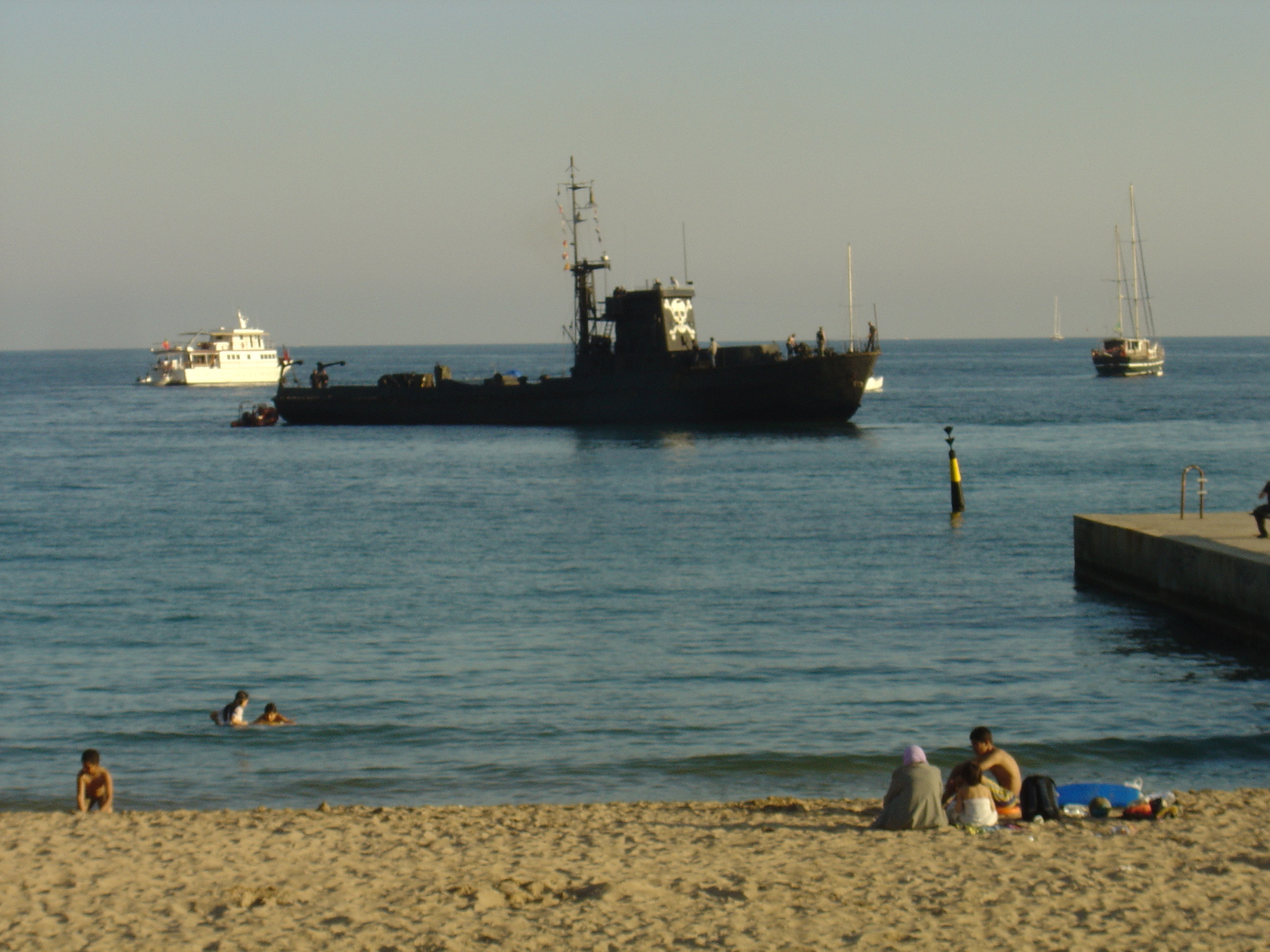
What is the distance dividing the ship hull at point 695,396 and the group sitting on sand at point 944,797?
187ft

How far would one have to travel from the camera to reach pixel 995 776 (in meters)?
12.6

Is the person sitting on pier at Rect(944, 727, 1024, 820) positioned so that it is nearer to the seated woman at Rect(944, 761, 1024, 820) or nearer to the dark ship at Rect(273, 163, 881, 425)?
the seated woman at Rect(944, 761, 1024, 820)

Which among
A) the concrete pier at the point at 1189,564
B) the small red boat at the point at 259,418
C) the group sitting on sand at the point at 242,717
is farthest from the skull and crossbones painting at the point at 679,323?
the group sitting on sand at the point at 242,717

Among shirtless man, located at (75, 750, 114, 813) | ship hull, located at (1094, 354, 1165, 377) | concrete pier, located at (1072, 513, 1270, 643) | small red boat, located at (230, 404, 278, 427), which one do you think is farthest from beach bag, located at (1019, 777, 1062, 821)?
ship hull, located at (1094, 354, 1165, 377)

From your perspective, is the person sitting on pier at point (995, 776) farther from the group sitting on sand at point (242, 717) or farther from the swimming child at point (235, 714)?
the swimming child at point (235, 714)

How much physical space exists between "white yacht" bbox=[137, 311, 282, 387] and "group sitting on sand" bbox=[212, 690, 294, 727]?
5328 inches

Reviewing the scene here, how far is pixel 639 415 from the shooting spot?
7288 cm

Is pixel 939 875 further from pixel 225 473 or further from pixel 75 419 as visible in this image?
pixel 75 419

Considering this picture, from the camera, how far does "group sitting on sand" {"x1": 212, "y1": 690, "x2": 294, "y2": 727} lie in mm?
17828

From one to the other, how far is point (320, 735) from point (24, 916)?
7953 mm

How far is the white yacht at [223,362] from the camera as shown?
147m

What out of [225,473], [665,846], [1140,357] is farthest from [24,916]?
[1140,357]

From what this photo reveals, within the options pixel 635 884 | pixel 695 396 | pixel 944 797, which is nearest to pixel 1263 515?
pixel 944 797

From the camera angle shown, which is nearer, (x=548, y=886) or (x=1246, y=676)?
(x=548, y=886)
